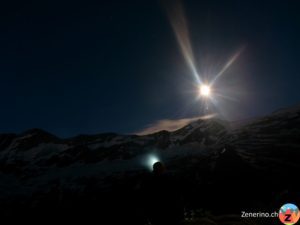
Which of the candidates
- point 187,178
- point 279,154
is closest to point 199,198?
point 187,178

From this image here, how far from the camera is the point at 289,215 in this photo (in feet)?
50.8

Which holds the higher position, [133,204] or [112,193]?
[112,193]

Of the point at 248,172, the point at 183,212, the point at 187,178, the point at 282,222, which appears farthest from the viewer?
the point at 187,178

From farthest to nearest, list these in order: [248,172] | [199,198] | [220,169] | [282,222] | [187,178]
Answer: [187,178] → [220,169] → [248,172] → [199,198] → [282,222]

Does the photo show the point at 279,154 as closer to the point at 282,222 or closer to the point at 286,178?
the point at 286,178

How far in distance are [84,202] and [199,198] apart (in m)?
89.7

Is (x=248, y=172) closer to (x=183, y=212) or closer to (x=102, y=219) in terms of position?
(x=102, y=219)

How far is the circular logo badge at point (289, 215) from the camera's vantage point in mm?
15080

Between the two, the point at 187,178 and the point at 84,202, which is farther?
the point at 84,202

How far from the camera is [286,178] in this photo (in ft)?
439

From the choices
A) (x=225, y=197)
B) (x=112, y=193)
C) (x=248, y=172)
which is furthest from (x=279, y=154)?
(x=112, y=193)

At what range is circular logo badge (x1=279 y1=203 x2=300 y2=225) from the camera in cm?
1508

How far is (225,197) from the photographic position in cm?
12862

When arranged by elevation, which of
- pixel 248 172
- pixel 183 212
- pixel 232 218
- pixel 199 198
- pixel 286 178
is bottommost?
pixel 183 212
